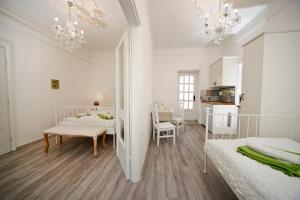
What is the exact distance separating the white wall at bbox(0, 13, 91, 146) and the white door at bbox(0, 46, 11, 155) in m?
0.13

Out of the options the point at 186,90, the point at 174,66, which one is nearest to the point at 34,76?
the point at 174,66

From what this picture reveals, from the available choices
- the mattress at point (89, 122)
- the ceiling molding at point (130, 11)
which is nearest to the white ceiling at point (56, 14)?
the ceiling molding at point (130, 11)

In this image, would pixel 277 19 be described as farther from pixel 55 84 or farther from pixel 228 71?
pixel 55 84

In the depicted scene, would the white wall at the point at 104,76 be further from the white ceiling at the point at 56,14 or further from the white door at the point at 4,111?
the white door at the point at 4,111

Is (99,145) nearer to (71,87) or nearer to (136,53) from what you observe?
(136,53)

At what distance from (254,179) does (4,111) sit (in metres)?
4.10

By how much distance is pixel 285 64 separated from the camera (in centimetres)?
171

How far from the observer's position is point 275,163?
3.15 feet

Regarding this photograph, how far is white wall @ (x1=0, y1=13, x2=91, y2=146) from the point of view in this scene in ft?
7.93

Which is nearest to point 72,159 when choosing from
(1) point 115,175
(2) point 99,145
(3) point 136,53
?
(2) point 99,145

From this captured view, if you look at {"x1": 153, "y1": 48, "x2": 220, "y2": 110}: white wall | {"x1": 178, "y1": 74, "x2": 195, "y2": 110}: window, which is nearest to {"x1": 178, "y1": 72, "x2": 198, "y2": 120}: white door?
{"x1": 178, "y1": 74, "x2": 195, "y2": 110}: window

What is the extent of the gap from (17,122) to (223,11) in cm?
490

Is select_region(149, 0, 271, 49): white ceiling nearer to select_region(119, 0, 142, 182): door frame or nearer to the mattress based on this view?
select_region(119, 0, 142, 182): door frame

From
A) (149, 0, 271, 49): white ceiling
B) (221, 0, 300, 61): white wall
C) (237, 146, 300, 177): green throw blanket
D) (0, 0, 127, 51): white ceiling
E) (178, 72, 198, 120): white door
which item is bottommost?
(237, 146, 300, 177): green throw blanket
